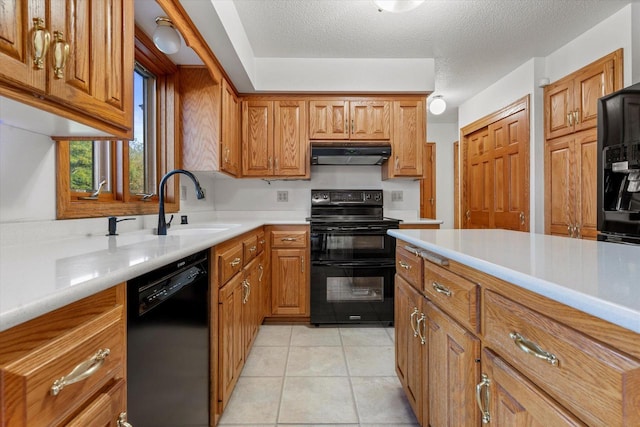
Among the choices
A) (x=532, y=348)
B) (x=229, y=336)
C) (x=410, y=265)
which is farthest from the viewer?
(x=229, y=336)

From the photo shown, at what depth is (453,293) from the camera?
1043 millimetres

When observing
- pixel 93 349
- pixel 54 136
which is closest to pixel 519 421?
pixel 93 349

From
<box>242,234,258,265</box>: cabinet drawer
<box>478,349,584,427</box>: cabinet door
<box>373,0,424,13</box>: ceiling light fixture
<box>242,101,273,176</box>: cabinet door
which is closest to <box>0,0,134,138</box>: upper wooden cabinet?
<box>242,234,258,265</box>: cabinet drawer

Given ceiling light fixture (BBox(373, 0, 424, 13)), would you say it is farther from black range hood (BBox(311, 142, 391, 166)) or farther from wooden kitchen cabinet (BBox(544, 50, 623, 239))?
wooden kitchen cabinet (BBox(544, 50, 623, 239))

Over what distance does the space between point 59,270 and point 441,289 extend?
44.0 inches

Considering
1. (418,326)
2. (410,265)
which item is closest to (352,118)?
(410,265)

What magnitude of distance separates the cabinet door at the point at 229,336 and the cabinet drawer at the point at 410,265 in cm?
91

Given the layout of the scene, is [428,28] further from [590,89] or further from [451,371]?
[451,371]

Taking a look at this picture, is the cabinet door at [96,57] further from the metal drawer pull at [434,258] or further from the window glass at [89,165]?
the metal drawer pull at [434,258]

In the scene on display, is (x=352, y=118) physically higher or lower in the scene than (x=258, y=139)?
higher

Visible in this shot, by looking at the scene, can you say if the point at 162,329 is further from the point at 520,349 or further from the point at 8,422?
→ the point at 520,349

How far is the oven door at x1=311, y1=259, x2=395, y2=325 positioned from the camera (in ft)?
9.09

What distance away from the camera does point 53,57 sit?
0.84 metres

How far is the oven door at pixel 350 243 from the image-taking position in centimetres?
279
